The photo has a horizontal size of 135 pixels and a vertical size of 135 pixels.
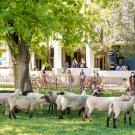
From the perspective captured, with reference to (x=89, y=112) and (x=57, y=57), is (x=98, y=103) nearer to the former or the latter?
(x=89, y=112)

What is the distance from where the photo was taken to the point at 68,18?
19266 millimetres

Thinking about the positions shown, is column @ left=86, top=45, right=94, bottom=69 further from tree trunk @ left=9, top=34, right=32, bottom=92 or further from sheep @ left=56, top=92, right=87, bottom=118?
sheep @ left=56, top=92, right=87, bottom=118

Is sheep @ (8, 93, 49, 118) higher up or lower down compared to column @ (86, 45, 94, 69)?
lower down

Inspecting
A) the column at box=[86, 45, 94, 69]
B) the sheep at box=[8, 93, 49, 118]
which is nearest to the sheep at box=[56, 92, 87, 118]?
the sheep at box=[8, 93, 49, 118]

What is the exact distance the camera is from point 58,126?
50.5 ft

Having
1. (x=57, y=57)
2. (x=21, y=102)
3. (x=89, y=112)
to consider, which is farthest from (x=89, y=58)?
(x=89, y=112)

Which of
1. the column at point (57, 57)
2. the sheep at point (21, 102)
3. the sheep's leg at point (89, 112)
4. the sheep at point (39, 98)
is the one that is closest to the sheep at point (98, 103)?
the sheep's leg at point (89, 112)

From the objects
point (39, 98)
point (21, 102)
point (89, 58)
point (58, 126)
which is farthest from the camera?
point (89, 58)

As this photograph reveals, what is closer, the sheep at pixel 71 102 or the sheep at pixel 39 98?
the sheep at pixel 71 102

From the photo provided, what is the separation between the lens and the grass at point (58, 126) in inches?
561

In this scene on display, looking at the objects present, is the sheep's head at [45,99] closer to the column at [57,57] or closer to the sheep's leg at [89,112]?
the sheep's leg at [89,112]

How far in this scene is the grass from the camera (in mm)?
14250

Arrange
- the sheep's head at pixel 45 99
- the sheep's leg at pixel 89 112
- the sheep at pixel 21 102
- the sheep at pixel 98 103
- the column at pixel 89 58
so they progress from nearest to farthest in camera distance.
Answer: the sheep at pixel 98 103, the sheep's leg at pixel 89 112, the sheep at pixel 21 102, the sheep's head at pixel 45 99, the column at pixel 89 58

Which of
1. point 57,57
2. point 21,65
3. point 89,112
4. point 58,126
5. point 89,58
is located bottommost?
point 58,126
